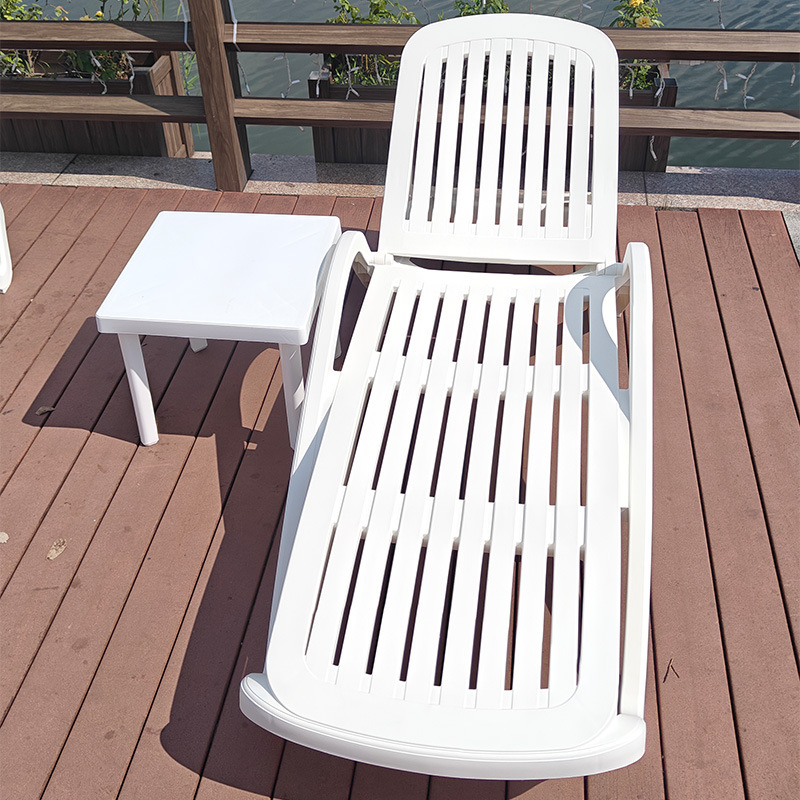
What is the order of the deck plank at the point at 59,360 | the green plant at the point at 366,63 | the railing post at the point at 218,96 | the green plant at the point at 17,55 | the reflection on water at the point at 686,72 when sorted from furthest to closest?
the reflection on water at the point at 686,72, the green plant at the point at 17,55, the green plant at the point at 366,63, the railing post at the point at 218,96, the deck plank at the point at 59,360

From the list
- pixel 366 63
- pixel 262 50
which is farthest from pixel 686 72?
pixel 262 50

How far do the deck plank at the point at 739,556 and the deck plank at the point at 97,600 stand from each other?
130cm

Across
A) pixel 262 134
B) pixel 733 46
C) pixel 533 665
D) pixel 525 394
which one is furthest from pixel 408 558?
pixel 262 134

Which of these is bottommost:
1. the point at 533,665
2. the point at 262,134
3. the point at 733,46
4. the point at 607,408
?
the point at 262,134

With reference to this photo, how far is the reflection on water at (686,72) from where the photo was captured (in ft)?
14.3

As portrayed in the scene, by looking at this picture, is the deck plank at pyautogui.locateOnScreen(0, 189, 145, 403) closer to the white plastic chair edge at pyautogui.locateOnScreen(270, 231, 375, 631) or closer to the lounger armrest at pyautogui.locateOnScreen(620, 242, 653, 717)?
the white plastic chair edge at pyautogui.locateOnScreen(270, 231, 375, 631)

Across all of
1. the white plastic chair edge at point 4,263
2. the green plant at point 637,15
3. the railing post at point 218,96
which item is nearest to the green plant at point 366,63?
the railing post at point 218,96

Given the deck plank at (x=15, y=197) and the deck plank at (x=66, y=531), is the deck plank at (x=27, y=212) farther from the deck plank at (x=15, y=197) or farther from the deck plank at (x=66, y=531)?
the deck plank at (x=66, y=531)

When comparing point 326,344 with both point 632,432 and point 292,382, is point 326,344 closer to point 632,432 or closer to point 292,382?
point 292,382

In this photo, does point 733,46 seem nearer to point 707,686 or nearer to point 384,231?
point 384,231

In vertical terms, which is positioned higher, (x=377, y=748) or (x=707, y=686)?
(x=377, y=748)

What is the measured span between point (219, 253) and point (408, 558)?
43.5 inches

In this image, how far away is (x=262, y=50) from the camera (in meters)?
3.07

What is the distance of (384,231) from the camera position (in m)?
2.41
